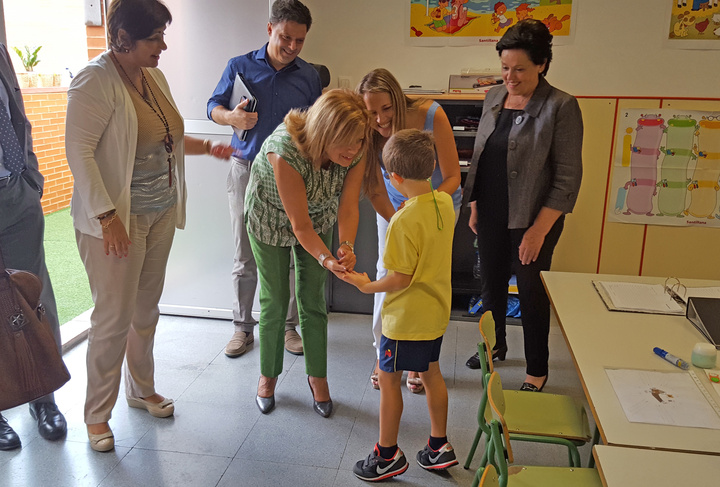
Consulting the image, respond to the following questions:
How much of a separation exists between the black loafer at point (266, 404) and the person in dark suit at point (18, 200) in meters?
0.80

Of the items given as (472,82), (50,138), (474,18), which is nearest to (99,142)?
(472,82)

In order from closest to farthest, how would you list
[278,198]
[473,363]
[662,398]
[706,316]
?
[662,398] < [706,316] < [278,198] < [473,363]

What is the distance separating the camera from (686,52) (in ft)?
12.2

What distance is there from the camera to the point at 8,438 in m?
2.52

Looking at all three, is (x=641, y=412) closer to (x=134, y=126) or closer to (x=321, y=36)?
(x=134, y=126)

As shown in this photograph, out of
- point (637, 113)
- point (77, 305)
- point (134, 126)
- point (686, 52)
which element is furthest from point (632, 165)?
point (77, 305)

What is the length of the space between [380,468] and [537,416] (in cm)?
61

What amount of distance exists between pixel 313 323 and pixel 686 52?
274 cm

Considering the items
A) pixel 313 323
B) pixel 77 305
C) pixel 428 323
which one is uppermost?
pixel 428 323

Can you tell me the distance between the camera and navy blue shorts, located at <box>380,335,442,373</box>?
221 cm

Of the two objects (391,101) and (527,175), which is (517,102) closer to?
(527,175)

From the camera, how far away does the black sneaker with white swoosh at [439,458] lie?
2375 mm

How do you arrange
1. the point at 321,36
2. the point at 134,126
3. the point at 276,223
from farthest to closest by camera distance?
the point at 321,36
the point at 276,223
the point at 134,126

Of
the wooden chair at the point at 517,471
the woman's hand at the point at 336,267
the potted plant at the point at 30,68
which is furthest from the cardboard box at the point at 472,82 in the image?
the potted plant at the point at 30,68
